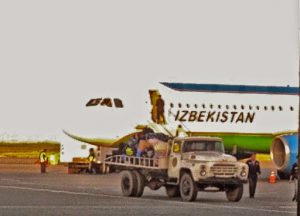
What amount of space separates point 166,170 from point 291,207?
5208 mm

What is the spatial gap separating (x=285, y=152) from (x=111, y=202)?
55.0 feet

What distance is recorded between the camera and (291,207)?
3353cm

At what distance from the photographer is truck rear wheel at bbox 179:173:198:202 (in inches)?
1382

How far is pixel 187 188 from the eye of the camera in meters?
35.7

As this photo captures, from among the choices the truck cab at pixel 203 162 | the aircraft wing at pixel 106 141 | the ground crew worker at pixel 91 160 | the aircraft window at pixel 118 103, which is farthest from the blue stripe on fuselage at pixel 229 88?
the truck cab at pixel 203 162

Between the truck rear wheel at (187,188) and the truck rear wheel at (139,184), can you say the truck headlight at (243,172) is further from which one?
the truck rear wheel at (139,184)

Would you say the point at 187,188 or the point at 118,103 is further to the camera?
the point at 118,103

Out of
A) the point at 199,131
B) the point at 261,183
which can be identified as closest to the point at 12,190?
the point at 261,183

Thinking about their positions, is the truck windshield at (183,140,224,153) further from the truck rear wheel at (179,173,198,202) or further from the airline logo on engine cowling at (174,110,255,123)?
the airline logo on engine cowling at (174,110,255,123)

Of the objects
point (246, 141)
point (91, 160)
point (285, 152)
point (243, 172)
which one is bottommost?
point (243, 172)

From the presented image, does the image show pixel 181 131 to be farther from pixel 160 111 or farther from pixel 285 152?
pixel 285 152

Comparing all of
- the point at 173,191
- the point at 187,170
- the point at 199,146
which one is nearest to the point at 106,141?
the point at 173,191

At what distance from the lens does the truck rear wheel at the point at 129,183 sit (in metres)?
37.5

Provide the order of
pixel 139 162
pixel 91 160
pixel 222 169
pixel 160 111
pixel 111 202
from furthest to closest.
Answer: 1. pixel 91 160
2. pixel 160 111
3. pixel 139 162
4. pixel 222 169
5. pixel 111 202
